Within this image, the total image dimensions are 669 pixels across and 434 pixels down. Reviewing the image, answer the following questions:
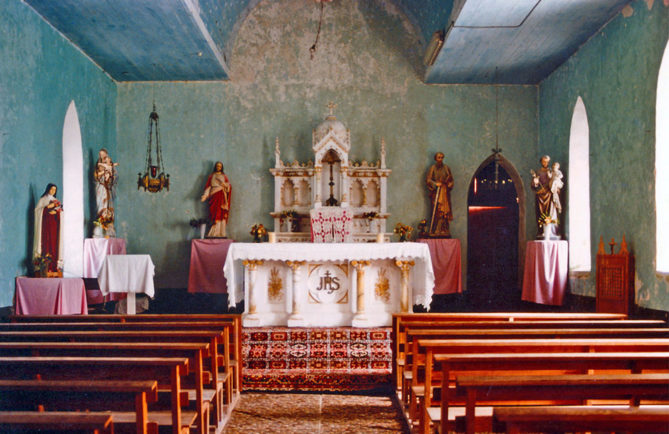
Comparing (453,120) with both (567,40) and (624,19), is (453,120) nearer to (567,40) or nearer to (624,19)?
(567,40)

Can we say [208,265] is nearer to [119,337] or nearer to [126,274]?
[126,274]

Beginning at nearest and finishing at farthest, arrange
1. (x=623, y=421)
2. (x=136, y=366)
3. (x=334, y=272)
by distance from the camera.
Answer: (x=623, y=421) < (x=136, y=366) < (x=334, y=272)

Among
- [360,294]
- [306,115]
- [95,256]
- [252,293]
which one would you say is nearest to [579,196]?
[360,294]

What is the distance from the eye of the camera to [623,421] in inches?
76.8

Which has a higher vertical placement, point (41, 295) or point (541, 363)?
point (541, 363)

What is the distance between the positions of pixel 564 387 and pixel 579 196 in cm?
738

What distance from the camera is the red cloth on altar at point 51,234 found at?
717 cm

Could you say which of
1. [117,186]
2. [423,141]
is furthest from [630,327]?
[117,186]

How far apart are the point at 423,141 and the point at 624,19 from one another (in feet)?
13.7

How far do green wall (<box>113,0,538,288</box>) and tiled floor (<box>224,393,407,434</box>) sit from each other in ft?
18.5

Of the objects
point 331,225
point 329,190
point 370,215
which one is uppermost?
point 329,190

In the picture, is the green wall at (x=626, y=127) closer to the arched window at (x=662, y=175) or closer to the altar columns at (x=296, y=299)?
the arched window at (x=662, y=175)

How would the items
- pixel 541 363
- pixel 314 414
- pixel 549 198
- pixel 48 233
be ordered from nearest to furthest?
pixel 541 363 < pixel 314 414 < pixel 48 233 < pixel 549 198

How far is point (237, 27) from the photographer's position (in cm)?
1031
